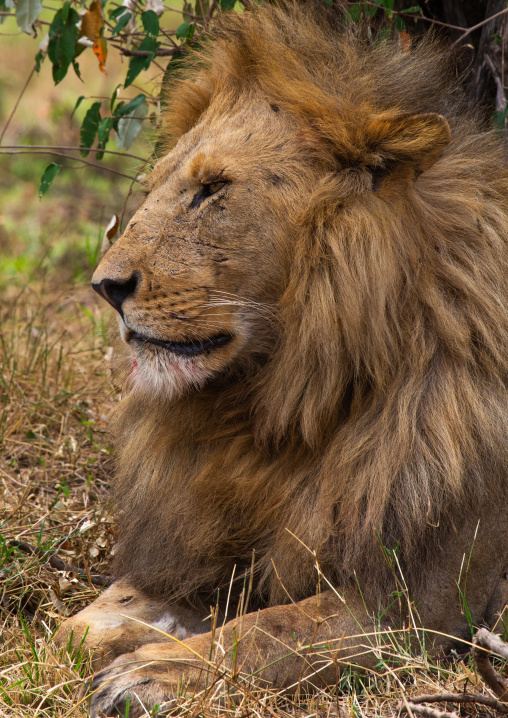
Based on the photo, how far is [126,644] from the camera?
2.44m

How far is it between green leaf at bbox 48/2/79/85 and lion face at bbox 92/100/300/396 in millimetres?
1115

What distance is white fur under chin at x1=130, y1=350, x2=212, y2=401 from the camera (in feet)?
7.82

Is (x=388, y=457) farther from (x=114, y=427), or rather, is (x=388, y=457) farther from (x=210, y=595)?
(x=114, y=427)

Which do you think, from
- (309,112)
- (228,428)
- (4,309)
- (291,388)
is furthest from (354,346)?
(4,309)

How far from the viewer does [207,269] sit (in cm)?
235

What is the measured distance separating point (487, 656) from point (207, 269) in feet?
3.97

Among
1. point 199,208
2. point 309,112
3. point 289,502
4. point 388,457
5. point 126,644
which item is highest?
point 309,112

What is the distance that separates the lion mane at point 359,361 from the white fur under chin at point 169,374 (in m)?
0.05

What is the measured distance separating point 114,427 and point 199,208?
0.90 meters

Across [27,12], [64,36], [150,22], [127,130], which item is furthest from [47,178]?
[150,22]

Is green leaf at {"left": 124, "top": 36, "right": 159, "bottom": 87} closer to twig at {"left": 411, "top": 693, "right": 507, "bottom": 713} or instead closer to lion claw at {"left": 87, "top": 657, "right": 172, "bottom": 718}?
lion claw at {"left": 87, "top": 657, "right": 172, "bottom": 718}

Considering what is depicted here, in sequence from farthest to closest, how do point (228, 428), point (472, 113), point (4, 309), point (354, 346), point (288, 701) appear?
point (4, 309) < point (472, 113) < point (228, 428) < point (354, 346) < point (288, 701)

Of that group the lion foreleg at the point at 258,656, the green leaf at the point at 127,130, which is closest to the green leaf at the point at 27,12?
the green leaf at the point at 127,130

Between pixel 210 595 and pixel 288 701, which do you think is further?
pixel 210 595
